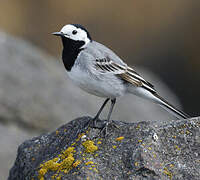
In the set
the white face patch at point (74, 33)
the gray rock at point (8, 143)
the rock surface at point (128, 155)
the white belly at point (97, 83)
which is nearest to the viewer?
A: the rock surface at point (128, 155)

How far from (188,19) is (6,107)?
434 inches

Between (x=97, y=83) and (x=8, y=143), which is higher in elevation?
(x=97, y=83)

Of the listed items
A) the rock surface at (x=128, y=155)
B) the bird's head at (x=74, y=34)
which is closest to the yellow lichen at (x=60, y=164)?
the rock surface at (x=128, y=155)

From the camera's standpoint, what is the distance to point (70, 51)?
688cm

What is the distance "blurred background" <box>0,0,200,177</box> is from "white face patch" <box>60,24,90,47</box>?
328 cm

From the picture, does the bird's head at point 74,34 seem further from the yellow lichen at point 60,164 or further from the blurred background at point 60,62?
the blurred background at point 60,62

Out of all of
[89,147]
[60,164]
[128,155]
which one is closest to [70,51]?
[89,147]

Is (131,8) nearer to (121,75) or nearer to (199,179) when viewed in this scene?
(121,75)

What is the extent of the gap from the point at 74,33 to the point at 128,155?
241 cm

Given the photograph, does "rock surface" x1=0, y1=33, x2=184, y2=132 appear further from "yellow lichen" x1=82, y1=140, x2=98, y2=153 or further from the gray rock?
"yellow lichen" x1=82, y1=140, x2=98, y2=153

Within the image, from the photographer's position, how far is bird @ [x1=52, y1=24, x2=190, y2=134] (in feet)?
21.7

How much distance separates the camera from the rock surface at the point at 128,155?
17.5ft

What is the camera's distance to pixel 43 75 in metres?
11.9

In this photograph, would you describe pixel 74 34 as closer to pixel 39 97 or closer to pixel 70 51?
pixel 70 51
